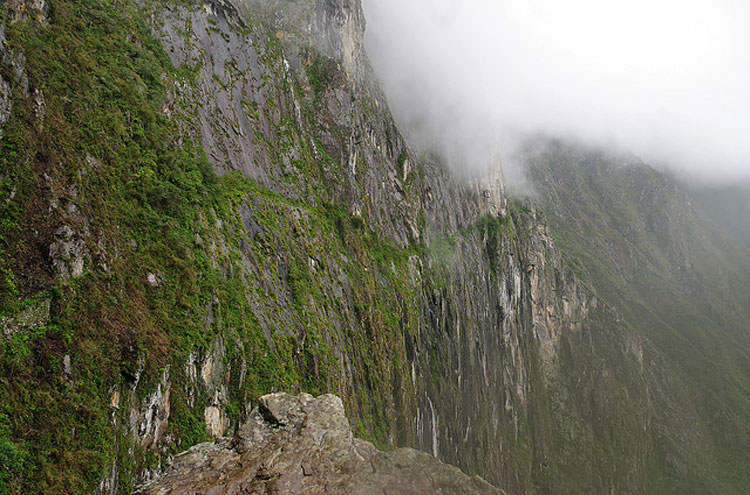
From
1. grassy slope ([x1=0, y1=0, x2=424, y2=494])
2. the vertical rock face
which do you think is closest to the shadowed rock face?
grassy slope ([x1=0, y1=0, x2=424, y2=494])

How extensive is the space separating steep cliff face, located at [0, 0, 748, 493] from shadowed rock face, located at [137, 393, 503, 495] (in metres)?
1.25

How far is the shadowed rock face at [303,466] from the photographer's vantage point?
10.4 m

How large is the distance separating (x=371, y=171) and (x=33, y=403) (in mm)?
42341

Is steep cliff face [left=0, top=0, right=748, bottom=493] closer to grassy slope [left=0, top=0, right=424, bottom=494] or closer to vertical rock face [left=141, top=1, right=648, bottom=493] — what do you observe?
grassy slope [left=0, top=0, right=424, bottom=494]

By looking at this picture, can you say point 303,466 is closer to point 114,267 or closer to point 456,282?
point 114,267

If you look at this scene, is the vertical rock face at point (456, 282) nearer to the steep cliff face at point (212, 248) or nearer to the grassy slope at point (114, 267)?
the steep cliff face at point (212, 248)

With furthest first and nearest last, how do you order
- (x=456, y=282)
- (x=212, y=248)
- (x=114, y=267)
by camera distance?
1. (x=456, y=282)
2. (x=212, y=248)
3. (x=114, y=267)

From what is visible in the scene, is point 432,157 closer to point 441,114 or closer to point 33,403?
point 441,114

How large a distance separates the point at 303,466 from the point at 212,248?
37.2 ft

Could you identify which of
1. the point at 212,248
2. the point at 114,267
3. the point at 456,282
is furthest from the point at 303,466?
the point at 456,282

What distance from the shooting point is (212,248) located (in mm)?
18875

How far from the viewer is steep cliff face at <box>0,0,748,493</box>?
9883 mm

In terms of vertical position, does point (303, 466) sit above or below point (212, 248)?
below

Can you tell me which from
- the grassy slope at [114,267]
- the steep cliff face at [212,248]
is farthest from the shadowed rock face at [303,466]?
the grassy slope at [114,267]
